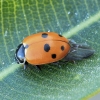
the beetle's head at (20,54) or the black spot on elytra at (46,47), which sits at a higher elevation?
the black spot on elytra at (46,47)

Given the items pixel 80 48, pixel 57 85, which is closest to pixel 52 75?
pixel 57 85

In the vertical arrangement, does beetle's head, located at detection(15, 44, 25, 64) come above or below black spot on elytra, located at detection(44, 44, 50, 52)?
below

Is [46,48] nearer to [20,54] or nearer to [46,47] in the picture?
[46,47]

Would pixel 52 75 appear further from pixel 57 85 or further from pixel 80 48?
pixel 80 48

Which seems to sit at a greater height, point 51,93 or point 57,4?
point 57,4

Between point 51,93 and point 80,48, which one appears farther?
point 80,48
